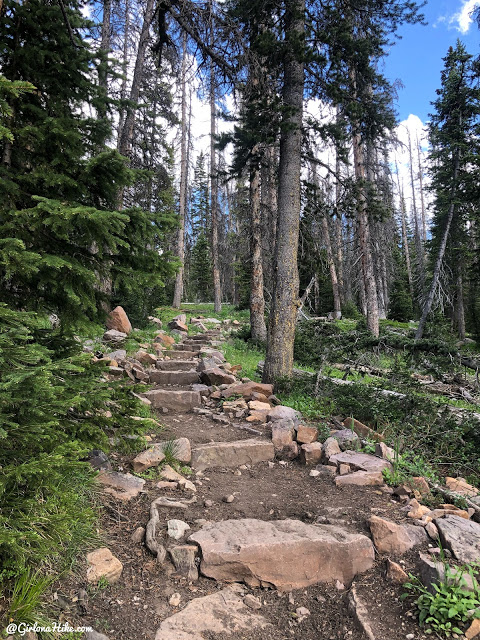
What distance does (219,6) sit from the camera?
5.60 meters

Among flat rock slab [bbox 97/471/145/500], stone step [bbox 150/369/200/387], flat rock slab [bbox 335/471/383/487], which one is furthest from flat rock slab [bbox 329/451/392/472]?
stone step [bbox 150/369/200/387]

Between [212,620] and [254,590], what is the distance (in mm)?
464

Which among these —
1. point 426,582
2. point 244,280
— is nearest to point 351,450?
point 426,582

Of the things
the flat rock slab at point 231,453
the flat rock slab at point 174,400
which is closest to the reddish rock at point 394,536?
the flat rock slab at point 231,453

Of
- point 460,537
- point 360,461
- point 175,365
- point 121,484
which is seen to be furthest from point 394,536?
point 175,365

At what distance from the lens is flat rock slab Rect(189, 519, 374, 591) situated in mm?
2756

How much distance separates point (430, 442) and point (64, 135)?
5726mm

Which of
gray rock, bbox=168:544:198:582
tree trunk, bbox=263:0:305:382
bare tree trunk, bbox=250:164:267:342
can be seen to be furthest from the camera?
bare tree trunk, bbox=250:164:267:342

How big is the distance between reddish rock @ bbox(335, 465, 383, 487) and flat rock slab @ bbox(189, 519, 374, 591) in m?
1.15

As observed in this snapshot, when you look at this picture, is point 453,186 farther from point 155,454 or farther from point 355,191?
point 155,454

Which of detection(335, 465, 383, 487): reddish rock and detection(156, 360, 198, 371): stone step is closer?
detection(335, 465, 383, 487): reddish rock

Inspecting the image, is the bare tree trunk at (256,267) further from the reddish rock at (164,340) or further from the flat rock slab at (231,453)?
the flat rock slab at (231,453)

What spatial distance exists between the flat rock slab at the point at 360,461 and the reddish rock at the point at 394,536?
118 centimetres

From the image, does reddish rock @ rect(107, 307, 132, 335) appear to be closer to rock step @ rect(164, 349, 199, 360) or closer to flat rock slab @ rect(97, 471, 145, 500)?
rock step @ rect(164, 349, 199, 360)
